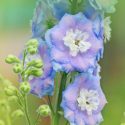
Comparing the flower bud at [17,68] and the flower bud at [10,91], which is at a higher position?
the flower bud at [17,68]

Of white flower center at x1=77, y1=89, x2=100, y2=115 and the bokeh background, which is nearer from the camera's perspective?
white flower center at x1=77, y1=89, x2=100, y2=115

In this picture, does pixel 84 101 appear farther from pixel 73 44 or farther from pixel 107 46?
pixel 107 46

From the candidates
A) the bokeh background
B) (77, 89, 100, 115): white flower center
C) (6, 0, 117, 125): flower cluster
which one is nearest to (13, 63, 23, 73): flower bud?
(6, 0, 117, 125): flower cluster

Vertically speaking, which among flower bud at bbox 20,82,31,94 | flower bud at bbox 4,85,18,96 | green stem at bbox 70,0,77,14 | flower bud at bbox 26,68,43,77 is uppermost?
green stem at bbox 70,0,77,14

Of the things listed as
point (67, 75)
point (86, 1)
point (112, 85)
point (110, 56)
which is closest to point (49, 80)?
point (67, 75)

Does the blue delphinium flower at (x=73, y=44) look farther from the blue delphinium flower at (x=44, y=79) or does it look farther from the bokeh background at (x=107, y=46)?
the bokeh background at (x=107, y=46)

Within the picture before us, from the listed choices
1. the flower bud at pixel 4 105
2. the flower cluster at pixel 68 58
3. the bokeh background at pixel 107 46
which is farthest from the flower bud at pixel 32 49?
the bokeh background at pixel 107 46

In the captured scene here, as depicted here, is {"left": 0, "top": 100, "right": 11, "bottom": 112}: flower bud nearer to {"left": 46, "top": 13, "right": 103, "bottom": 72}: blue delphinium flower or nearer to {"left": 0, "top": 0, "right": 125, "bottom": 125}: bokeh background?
{"left": 46, "top": 13, "right": 103, "bottom": 72}: blue delphinium flower
